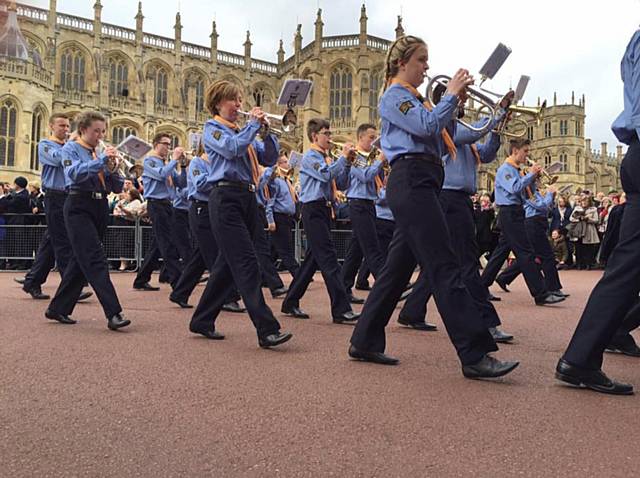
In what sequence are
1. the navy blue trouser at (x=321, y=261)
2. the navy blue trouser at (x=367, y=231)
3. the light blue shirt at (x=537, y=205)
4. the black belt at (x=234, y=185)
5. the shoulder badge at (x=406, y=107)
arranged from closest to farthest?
the shoulder badge at (x=406, y=107) < the black belt at (x=234, y=185) < the navy blue trouser at (x=321, y=261) < the navy blue trouser at (x=367, y=231) < the light blue shirt at (x=537, y=205)

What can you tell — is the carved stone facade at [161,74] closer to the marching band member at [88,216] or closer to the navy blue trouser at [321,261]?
the marching band member at [88,216]

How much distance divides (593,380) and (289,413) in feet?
5.87

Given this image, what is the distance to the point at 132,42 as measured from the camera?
150 feet

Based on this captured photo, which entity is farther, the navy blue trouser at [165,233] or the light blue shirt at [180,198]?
the light blue shirt at [180,198]

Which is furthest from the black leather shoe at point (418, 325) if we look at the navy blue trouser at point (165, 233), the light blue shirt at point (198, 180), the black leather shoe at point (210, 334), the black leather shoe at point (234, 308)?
the navy blue trouser at point (165, 233)

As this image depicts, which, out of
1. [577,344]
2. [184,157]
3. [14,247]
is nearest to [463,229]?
[577,344]

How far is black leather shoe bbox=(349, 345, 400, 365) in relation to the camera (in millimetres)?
4254

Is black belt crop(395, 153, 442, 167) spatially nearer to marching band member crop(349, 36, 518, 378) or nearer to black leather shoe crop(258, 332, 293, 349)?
marching band member crop(349, 36, 518, 378)

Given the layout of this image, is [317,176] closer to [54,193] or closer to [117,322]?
[117,322]

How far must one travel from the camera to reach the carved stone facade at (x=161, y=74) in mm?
40934

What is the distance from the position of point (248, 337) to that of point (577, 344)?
9.31 ft

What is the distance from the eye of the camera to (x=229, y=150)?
4.86 m

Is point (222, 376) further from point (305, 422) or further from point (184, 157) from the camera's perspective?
point (184, 157)

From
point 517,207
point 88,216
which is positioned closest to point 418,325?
point 517,207
